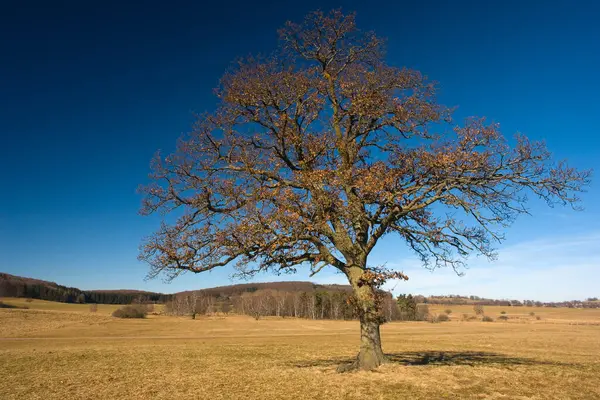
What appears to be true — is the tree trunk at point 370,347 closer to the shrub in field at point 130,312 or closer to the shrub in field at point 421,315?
the shrub in field at point 130,312

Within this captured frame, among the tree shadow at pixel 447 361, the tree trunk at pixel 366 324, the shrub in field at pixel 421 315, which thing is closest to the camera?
the tree trunk at pixel 366 324

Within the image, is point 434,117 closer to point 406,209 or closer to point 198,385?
point 406,209

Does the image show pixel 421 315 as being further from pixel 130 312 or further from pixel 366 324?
pixel 366 324

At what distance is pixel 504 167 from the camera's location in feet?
51.4

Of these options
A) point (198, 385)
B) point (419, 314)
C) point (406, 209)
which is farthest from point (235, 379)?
point (419, 314)

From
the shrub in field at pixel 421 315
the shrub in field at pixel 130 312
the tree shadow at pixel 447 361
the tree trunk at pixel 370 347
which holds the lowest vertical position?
the shrub in field at pixel 421 315

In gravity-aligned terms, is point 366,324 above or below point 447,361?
above

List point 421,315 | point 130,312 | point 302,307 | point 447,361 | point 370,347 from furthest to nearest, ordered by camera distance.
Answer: point 302,307
point 421,315
point 130,312
point 447,361
point 370,347

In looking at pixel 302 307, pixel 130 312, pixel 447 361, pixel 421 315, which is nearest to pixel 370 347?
pixel 447 361

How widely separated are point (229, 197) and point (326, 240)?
4328mm

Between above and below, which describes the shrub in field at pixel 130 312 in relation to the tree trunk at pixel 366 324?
below

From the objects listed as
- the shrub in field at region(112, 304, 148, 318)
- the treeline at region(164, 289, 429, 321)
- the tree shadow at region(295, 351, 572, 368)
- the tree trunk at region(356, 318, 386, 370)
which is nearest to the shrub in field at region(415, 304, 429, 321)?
the treeline at region(164, 289, 429, 321)

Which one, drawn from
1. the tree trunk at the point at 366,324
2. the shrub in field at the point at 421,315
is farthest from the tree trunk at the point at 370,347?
the shrub in field at the point at 421,315

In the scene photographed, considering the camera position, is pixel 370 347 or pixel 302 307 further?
pixel 302 307
